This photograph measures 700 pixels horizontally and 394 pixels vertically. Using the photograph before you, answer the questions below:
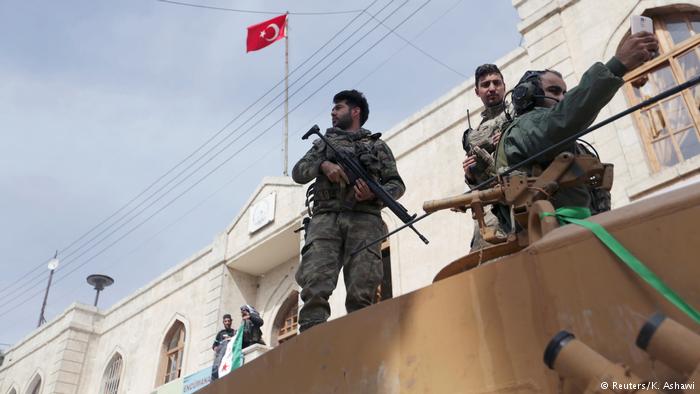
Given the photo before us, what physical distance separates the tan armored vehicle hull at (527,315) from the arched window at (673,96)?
18.4 ft

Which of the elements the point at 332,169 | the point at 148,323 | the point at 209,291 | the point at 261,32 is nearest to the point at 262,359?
the point at 332,169

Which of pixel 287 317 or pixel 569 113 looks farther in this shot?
pixel 287 317

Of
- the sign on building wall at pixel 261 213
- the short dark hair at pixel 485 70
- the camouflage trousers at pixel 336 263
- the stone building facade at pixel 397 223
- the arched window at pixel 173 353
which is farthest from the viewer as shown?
the arched window at pixel 173 353

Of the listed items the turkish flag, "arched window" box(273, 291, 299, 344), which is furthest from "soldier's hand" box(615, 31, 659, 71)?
the turkish flag

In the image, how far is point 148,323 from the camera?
1611 centimetres

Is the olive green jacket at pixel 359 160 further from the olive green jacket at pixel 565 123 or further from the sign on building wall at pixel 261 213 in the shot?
the sign on building wall at pixel 261 213

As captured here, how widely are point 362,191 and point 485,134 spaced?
3.31ft

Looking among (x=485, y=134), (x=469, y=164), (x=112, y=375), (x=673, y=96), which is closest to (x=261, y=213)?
(x=112, y=375)

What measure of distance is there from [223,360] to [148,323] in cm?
716

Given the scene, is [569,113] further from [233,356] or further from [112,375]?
[112,375]

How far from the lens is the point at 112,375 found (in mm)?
17078

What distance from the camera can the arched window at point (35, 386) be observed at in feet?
61.9

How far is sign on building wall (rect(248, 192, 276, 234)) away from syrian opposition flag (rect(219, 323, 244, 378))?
375 cm

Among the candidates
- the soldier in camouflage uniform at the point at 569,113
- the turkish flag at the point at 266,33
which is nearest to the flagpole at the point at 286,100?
the turkish flag at the point at 266,33
